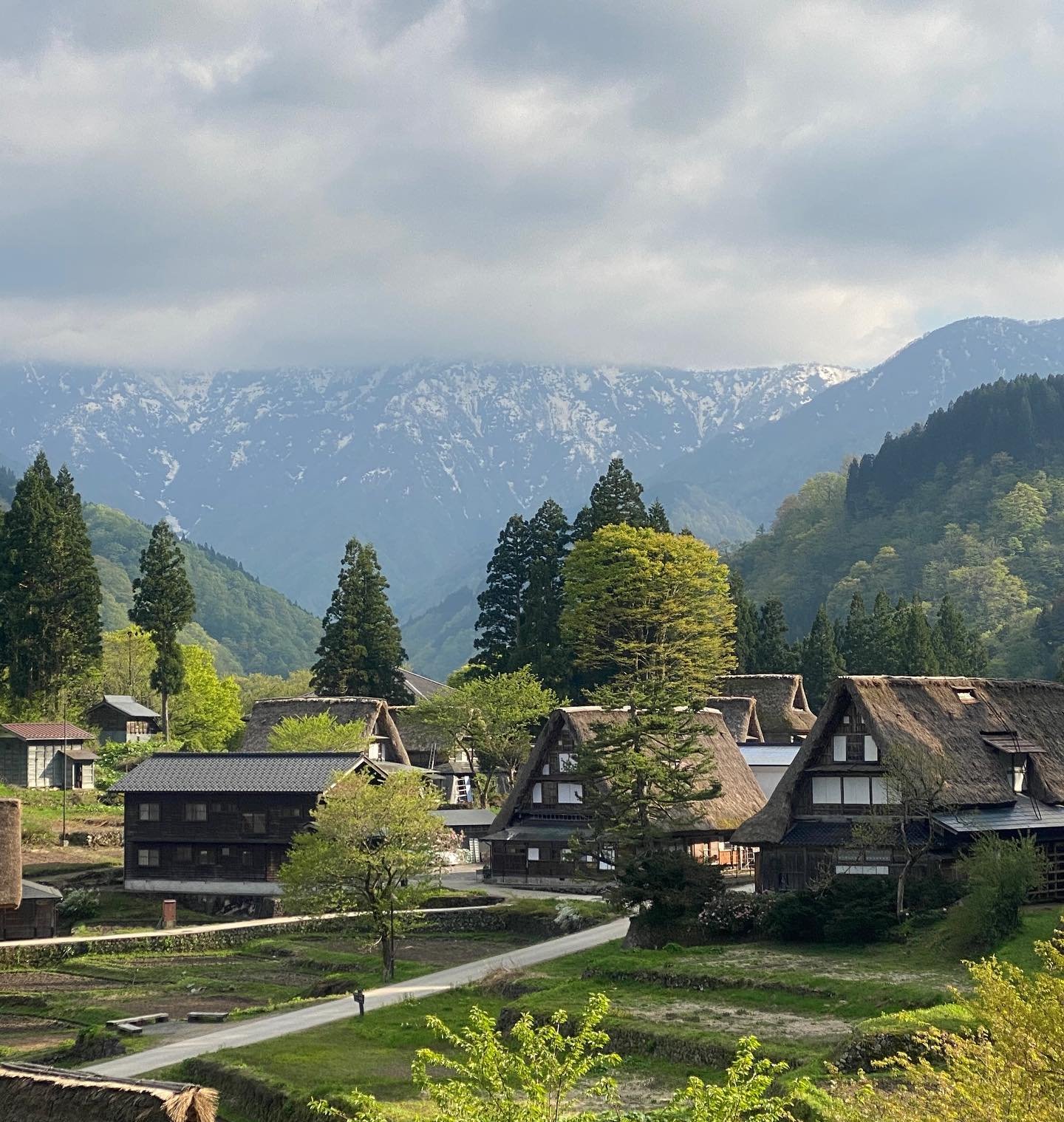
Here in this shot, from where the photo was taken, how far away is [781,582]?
18538 cm

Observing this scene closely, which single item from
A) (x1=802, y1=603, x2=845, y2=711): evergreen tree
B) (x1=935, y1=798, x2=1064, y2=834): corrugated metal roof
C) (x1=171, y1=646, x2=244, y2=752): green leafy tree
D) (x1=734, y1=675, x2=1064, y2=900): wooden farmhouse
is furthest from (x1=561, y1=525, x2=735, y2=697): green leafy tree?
(x1=935, y1=798, x2=1064, y2=834): corrugated metal roof

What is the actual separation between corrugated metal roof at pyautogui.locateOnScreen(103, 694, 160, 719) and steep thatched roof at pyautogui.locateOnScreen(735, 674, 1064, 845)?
58.2 metres

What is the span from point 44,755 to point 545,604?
1182 inches

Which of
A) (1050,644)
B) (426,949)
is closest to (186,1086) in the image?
(426,949)

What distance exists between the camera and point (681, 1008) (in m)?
40.1

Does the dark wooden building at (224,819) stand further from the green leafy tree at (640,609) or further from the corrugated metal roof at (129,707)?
the corrugated metal roof at (129,707)

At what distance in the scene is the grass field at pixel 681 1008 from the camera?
→ 34.6m

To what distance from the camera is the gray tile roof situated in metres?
69.2

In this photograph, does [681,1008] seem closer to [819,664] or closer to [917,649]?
[917,649]

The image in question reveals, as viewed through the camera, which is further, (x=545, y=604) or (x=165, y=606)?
(x=545, y=604)

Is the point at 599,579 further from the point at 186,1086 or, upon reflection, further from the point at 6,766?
the point at 186,1086

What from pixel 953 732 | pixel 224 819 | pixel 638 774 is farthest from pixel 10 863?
pixel 953 732

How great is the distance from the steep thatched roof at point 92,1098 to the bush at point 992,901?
22382 mm

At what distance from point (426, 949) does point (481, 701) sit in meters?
27.5
